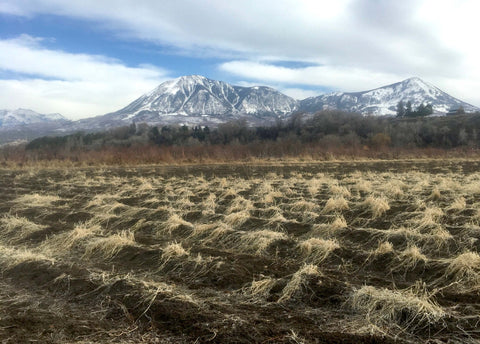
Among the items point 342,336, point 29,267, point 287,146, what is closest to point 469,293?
point 342,336

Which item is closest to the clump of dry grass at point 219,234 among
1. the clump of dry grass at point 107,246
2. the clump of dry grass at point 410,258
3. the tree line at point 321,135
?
the clump of dry grass at point 107,246

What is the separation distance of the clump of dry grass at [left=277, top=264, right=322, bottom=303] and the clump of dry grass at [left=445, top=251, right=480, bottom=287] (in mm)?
1861

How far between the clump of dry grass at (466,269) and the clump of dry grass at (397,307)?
75 cm

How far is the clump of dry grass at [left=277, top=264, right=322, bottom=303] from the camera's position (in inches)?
171

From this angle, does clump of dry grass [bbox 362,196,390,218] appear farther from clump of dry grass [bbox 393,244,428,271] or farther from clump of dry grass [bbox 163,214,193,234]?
clump of dry grass [bbox 163,214,193,234]

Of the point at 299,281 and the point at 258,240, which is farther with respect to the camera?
the point at 258,240

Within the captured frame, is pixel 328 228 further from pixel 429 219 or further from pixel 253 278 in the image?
pixel 253 278

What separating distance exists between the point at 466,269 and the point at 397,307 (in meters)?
1.65

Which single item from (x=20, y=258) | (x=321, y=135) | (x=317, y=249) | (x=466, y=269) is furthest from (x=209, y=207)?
(x=321, y=135)

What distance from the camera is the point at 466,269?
4.69m

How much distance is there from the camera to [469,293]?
418 centimetres

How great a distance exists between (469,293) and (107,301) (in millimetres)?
4616

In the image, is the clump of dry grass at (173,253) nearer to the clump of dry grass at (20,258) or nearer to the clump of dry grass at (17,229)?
the clump of dry grass at (20,258)

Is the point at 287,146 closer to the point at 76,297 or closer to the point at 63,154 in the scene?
the point at 63,154
